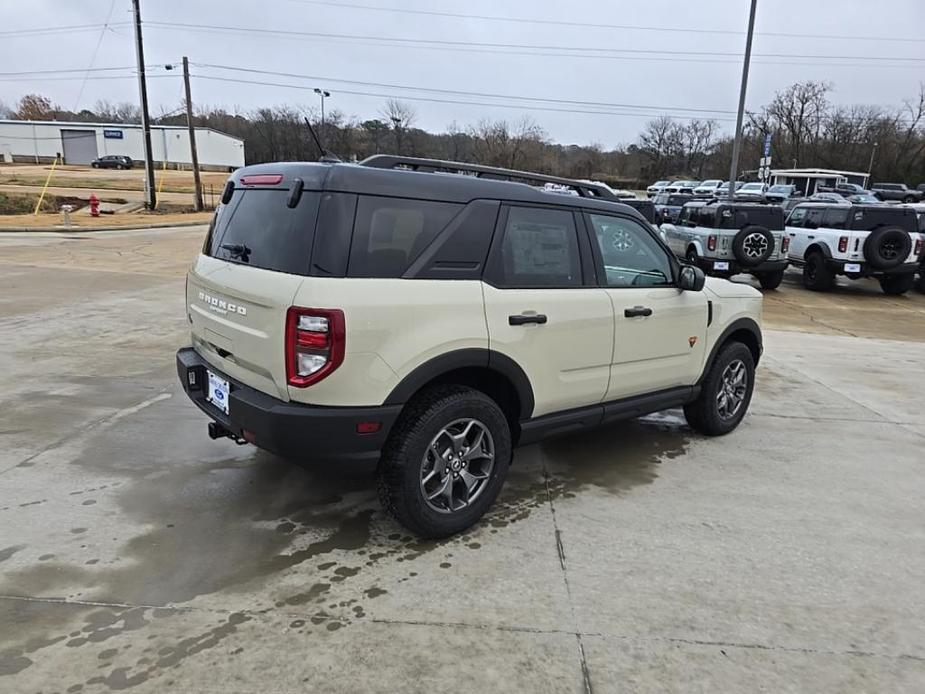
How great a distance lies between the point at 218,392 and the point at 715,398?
11.7ft

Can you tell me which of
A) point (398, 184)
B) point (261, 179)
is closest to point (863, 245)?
point (398, 184)

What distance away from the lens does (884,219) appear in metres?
13.5

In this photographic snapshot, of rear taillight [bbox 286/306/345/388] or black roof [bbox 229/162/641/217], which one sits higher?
black roof [bbox 229/162/641/217]

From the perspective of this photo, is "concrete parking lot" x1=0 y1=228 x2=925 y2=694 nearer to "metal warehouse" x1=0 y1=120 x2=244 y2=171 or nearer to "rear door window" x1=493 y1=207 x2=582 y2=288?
"rear door window" x1=493 y1=207 x2=582 y2=288

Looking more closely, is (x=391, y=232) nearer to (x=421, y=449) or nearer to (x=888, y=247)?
(x=421, y=449)

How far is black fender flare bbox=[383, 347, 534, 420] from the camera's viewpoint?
3.05 meters

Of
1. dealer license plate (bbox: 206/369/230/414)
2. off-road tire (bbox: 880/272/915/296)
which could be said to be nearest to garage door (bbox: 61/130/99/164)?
off-road tire (bbox: 880/272/915/296)

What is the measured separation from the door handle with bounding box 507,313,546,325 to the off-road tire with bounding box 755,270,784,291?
40.4 ft

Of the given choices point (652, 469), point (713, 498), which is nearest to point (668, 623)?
point (713, 498)

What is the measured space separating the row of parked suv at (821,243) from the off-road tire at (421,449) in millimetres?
11810

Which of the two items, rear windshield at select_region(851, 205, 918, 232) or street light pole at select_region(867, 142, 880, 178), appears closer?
rear windshield at select_region(851, 205, 918, 232)

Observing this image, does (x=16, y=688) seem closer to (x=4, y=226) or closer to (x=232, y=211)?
(x=232, y=211)

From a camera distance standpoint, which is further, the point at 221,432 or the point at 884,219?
the point at 884,219

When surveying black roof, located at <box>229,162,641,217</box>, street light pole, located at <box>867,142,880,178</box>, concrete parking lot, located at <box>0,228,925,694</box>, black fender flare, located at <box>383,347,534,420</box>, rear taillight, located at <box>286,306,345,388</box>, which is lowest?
concrete parking lot, located at <box>0,228,925,694</box>
